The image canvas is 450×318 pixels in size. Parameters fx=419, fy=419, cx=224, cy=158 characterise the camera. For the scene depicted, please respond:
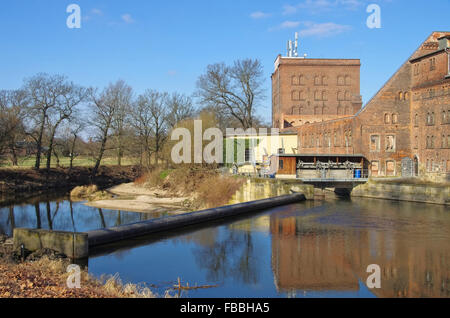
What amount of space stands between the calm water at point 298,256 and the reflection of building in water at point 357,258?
0.03 meters

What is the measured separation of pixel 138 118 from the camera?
58500 mm

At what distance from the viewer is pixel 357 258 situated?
13992 mm

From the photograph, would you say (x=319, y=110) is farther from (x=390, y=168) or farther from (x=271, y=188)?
(x=271, y=188)

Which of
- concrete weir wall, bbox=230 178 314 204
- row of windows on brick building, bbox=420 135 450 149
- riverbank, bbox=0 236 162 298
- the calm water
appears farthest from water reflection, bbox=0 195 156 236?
row of windows on brick building, bbox=420 135 450 149

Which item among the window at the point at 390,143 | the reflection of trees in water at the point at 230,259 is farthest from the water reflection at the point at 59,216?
the window at the point at 390,143

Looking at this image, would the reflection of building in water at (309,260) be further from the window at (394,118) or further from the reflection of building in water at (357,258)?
the window at (394,118)

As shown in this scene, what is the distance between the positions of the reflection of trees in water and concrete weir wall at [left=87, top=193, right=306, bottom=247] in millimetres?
2476

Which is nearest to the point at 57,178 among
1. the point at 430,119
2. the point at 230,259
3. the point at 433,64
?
the point at 430,119

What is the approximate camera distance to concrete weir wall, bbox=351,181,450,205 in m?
26.5

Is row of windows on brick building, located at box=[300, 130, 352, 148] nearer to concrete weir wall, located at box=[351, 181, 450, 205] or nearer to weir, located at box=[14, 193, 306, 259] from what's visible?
concrete weir wall, located at box=[351, 181, 450, 205]

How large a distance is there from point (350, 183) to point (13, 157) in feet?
127

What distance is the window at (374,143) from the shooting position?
34.9m

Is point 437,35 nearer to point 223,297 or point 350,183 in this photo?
point 350,183

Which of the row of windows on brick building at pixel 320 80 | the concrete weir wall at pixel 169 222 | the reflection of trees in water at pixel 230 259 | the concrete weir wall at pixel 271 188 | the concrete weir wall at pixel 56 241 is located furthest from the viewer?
the row of windows on brick building at pixel 320 80
